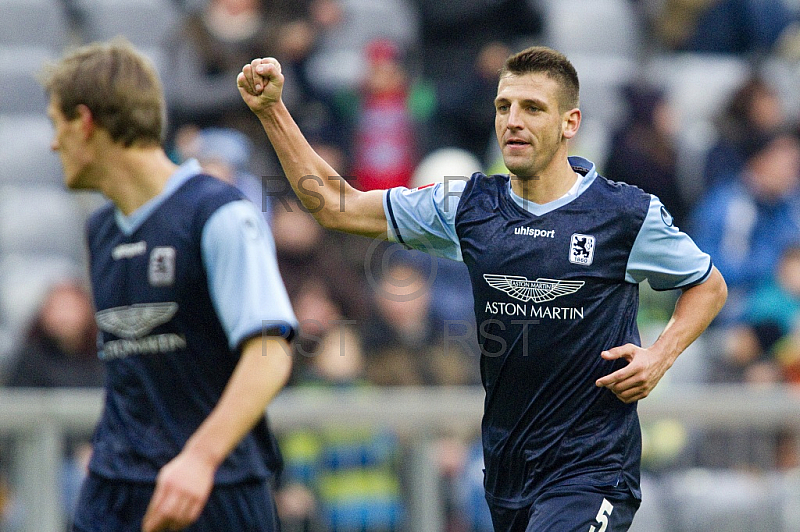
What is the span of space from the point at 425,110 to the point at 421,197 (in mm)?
6502

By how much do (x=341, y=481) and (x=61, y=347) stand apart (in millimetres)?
2138

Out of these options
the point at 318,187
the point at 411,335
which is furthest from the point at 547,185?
the point at 411,335

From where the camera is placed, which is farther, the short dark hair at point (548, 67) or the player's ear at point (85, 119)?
the player's ear at point (85, 119)

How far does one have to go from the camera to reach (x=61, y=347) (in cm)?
748

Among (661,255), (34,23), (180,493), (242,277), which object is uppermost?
(34,23)

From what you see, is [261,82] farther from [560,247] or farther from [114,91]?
[560,247]

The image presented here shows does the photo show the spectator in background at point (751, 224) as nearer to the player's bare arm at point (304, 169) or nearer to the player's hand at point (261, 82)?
the player's bare arm at point (304, 169)

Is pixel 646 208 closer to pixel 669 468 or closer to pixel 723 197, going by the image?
pixel 669 468

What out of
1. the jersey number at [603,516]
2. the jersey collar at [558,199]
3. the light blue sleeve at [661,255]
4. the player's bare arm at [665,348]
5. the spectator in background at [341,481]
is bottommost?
the spectator in background at [341,481]

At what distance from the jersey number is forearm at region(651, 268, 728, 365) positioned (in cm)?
58

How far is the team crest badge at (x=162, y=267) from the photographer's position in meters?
4.29

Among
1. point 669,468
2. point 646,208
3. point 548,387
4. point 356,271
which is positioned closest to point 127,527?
point 548,387

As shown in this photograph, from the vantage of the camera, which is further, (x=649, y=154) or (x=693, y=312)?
(x=649, y=154)

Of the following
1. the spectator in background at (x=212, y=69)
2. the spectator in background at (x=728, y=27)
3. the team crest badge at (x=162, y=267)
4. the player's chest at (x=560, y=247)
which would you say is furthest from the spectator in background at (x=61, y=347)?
the spectator in background at (x=728, y=27)
